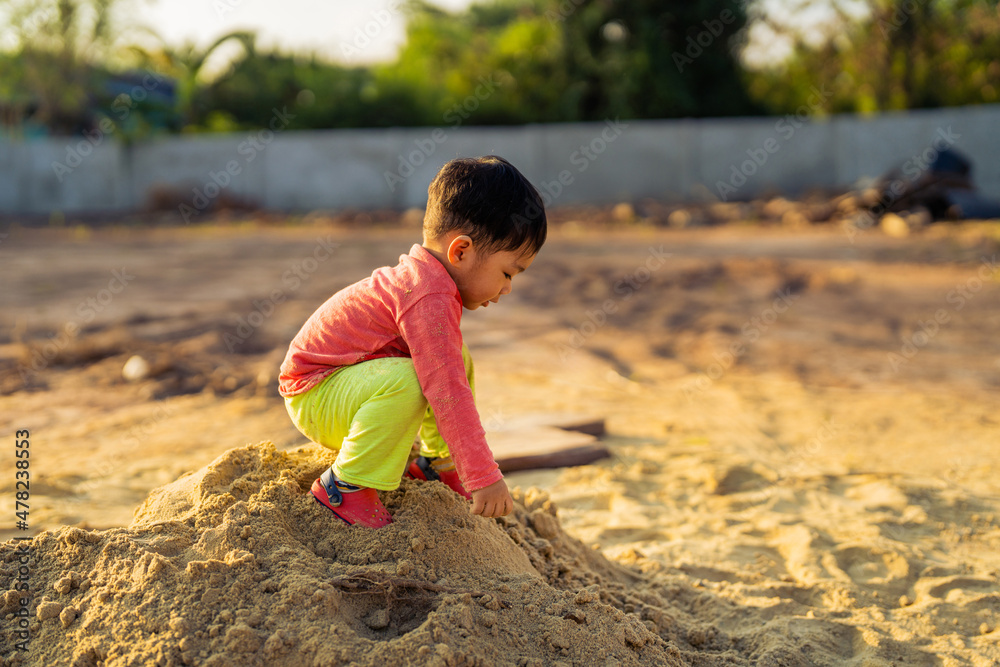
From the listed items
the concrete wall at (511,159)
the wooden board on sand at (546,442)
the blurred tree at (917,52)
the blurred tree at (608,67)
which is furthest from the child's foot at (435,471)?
the blurred tree at (917,52)

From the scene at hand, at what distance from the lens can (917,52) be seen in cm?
1597

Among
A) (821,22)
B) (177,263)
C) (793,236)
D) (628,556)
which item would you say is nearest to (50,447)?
(628,556)

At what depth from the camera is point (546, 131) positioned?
1600 centimetres

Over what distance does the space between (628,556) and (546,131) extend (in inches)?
560

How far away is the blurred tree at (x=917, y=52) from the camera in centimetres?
1566

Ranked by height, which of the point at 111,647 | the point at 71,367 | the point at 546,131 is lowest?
the point at 71,367

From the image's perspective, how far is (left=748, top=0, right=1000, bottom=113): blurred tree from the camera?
Result: 51.4 feet

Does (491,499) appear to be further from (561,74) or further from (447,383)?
(561,74)

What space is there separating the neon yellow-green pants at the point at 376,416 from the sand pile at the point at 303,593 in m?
A: 0.14

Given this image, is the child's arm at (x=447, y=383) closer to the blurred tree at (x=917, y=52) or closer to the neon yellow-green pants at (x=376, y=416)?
the neon yellow-green pants at (x=376, y=416)

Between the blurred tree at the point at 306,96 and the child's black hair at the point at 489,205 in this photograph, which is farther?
the blurred tree at the point at 306,96

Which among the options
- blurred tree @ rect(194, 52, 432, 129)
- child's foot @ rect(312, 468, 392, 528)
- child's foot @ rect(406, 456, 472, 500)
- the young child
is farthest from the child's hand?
blurred tree @ rect(194, 52, 432, 129)

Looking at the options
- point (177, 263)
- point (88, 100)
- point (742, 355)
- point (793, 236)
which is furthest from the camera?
point (88, 100)

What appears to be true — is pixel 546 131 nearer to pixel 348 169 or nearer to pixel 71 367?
pixel 348 169
